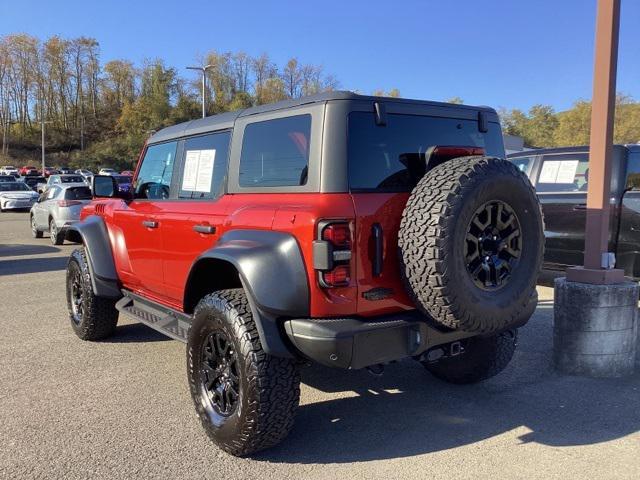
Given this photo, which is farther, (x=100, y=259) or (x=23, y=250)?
(x=23, y=250)

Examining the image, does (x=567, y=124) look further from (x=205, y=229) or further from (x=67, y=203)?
(x=205, y=229)

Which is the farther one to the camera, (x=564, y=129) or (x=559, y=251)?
(x=564, y=129)

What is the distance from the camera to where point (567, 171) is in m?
7.03

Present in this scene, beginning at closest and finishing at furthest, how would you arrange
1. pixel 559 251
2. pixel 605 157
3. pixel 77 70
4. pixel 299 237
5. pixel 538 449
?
pixel 299 237
pixel 538 449
pixel 605 157
pixel 559 251
pixel 77 70

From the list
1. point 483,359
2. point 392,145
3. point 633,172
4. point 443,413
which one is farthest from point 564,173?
point 392,145

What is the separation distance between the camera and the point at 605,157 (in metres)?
4.36

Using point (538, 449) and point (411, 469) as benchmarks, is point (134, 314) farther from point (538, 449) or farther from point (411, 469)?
point (538, 449)

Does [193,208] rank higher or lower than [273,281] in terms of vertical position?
higher

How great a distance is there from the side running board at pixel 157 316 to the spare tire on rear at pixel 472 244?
5.47ft

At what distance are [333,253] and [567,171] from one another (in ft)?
17.7

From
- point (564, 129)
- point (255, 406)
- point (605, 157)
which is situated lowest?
point (255, 406)

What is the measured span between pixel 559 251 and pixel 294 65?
64081mm

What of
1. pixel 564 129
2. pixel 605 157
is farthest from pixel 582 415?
pixel 564 129

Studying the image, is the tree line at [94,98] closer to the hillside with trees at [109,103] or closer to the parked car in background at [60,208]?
the hillside with trees at [109,103]
